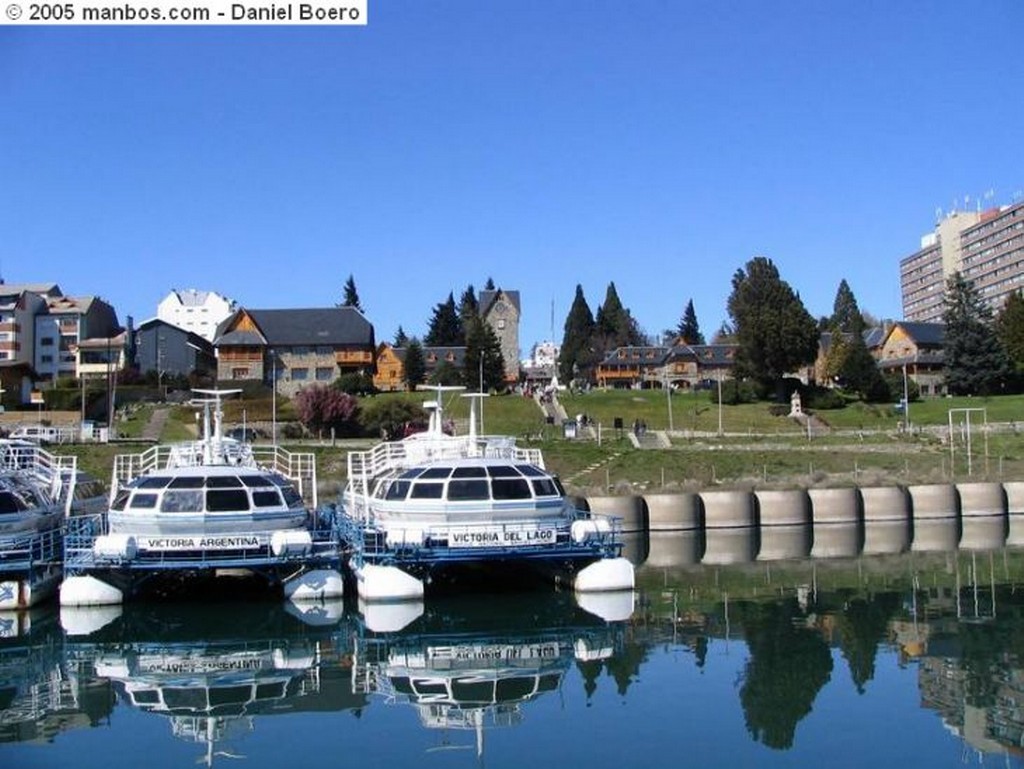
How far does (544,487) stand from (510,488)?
110cm

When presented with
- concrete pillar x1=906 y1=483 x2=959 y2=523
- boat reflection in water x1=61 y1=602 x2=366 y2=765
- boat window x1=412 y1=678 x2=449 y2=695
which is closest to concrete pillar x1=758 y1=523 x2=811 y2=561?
concrete pillar x1=906 y1=483 x2=959 y2=523

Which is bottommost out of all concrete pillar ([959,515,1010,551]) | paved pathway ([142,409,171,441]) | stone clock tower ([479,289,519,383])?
concrete pillar ([959,515,1010,551])

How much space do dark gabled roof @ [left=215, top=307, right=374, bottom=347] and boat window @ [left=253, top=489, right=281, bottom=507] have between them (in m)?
80.4

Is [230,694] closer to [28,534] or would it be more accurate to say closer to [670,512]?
[28,534]

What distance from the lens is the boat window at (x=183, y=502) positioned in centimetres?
2778

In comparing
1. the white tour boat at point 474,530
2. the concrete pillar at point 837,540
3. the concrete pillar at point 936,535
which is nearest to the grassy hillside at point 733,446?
the concrete pillar at point 936,535

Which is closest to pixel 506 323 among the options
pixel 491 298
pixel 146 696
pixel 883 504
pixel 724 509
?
pixel 491 298

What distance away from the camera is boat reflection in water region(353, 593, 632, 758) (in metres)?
19.3

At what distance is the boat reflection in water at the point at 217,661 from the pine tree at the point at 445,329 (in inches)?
4687

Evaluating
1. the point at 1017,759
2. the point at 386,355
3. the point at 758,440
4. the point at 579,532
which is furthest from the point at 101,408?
the point at 1017,759

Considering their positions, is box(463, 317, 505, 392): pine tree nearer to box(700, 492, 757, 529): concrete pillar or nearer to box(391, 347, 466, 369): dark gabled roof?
box(391, 347, 466, 369): dark gabled roof

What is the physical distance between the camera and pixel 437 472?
29.0 metres

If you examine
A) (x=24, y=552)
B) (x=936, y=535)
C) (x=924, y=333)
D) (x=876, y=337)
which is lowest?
(x=936, y=535)

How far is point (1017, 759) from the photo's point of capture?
1580cm
